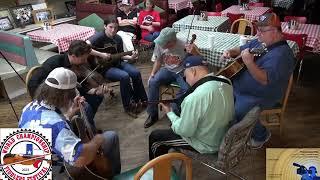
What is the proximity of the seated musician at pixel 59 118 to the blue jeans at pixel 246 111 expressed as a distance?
3.70ft

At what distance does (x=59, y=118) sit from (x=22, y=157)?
1.25ft

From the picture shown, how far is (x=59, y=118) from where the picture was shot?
1.82 metres

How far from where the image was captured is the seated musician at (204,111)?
2.02 m

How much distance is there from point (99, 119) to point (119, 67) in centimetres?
62

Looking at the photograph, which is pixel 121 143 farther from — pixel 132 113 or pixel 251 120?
pixel 251 120

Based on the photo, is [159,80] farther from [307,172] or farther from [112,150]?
[307,172]

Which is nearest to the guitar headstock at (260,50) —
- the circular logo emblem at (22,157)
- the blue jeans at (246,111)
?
the blue jeans at (246,111)

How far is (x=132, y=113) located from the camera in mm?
3764

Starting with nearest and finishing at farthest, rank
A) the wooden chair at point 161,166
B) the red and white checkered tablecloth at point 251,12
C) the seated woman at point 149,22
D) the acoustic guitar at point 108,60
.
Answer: the wooden chair at point 161,166 → the acoustic guitar at point 108,60 → the seated woman at point 149,22 → the red and white checkered tablecloth at point 251,12

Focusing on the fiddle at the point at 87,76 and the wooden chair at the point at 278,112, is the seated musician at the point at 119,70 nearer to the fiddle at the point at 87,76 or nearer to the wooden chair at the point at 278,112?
the fiddle at the point at 87,76

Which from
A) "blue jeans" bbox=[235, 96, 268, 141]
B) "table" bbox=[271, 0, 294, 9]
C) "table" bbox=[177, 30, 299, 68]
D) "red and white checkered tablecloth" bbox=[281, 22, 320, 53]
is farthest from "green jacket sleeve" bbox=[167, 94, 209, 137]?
"table" bbox=[271, 0, 294, 9]

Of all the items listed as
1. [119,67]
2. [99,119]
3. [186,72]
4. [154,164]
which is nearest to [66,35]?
[119,67]

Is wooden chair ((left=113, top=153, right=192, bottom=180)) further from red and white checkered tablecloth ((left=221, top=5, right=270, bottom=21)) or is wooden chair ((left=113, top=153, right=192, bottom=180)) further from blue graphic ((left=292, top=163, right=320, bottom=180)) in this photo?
red and white checkered tablecloth ((left=221, top=5, right=270, bottom=21))

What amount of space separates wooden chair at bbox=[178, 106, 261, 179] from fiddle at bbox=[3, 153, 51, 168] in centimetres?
108
